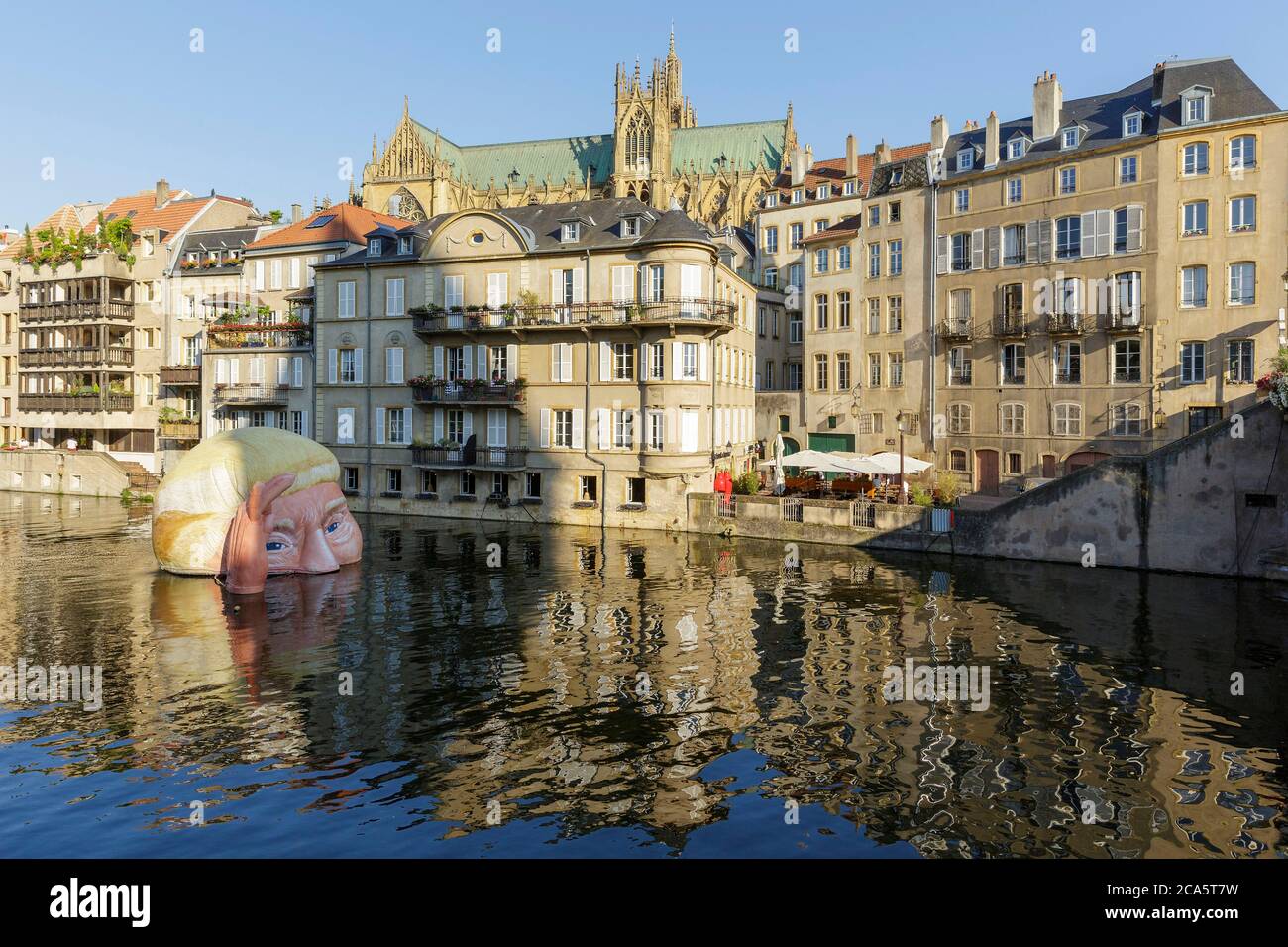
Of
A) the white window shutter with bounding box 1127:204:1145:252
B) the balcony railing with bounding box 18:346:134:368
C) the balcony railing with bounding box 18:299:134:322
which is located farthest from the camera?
the balcony railing with bounding box 18:346:134:368

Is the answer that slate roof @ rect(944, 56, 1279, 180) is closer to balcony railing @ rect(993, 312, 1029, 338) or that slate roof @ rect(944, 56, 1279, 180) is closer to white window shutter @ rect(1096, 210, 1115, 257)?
white window shutter @ rect(1096, 210, 1115, 257)

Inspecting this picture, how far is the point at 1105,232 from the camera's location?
49812mm

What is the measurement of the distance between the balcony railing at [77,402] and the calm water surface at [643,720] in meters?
41.4

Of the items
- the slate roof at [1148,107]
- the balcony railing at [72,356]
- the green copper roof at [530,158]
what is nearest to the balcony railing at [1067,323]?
the slate roof at [1148,107]

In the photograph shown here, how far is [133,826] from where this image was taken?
50.5 ft

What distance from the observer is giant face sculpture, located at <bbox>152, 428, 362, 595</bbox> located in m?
34.3

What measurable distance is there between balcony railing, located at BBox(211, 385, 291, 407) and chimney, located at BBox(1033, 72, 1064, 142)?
47.5m

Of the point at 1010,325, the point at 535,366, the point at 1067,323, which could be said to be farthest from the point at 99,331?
the point at 1067,323

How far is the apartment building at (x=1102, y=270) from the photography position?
4625 centimetres

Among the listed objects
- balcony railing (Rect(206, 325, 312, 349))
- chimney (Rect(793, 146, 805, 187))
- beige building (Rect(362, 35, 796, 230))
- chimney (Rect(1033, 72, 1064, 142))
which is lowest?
balcony railing (Rect(206, 325, 312, 349))

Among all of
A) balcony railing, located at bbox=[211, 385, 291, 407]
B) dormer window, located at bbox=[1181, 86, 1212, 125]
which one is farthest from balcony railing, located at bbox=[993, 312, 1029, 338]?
balcony railing, located at bbox=[211, 385, 291, 407]

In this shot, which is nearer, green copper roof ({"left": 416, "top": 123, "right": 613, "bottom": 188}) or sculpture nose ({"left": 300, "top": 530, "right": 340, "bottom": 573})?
sculpture nose ({"left": 300, "top": 530, "right": 340, "bottom": 573})
